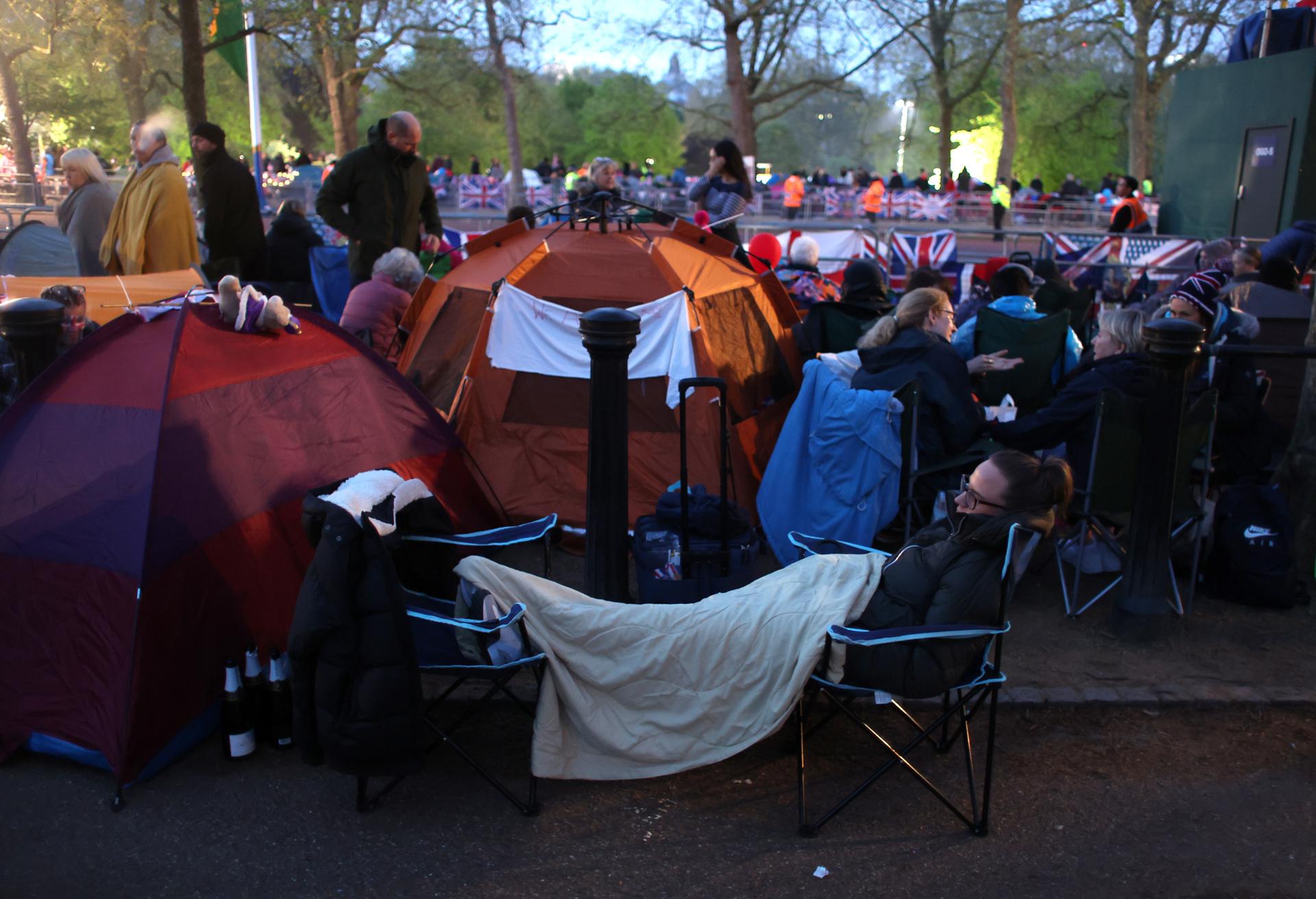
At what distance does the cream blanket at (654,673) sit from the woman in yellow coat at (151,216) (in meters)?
4.89

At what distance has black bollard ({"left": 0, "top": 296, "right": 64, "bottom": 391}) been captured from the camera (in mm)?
4543

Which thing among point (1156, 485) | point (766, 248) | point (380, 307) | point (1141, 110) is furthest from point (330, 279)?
point (1141, 110)

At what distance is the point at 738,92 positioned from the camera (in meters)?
25.6

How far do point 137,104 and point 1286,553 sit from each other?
1385 inches

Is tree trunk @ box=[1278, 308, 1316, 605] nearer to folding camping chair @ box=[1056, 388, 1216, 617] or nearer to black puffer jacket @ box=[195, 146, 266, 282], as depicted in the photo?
folding camping chair @ box=[1056, 388, 1216, 617]

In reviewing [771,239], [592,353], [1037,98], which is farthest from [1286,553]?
[1037,98]

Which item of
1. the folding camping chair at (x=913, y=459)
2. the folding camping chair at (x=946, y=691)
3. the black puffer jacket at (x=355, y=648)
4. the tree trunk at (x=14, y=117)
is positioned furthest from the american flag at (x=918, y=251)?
the tree trunk at (x=14, y=117)

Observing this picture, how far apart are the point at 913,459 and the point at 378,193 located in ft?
14.8

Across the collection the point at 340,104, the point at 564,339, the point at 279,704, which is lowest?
the point at 279,704

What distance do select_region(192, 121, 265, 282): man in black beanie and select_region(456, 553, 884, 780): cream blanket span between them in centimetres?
564

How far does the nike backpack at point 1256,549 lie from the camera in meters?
5.00

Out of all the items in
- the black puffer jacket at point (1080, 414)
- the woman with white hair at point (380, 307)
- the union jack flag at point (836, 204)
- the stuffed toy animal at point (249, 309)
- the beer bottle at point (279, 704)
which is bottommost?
the beer bottle at point (279, 704)

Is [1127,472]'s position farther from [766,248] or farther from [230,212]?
[230,212]

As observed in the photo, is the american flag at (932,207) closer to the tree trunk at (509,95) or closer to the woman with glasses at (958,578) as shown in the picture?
the tree trunk at (509,95)
